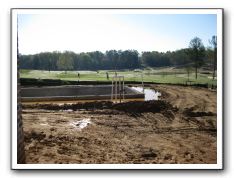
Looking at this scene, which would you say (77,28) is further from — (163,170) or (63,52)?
(163,170)

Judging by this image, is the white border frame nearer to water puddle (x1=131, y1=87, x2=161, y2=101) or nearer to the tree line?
the tree line

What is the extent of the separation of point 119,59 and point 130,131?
73 centimetres

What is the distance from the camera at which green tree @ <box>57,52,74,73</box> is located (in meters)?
4.10

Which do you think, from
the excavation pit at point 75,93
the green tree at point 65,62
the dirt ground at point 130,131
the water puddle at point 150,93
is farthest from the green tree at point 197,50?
the green tree at point 65,62

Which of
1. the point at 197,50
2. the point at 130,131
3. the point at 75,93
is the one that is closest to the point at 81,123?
the point at 75,93

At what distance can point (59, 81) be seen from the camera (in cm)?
421

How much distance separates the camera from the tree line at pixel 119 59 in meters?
4.05

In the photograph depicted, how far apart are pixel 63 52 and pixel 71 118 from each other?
666 mm

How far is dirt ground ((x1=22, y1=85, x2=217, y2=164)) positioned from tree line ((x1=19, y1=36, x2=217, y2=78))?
0.28 meters

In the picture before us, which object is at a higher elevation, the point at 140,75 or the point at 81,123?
the point at 140,75

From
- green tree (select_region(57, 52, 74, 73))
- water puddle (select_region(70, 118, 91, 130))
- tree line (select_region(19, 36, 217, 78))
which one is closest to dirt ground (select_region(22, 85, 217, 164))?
water puddle (select_region(70, 118, 91, 130))

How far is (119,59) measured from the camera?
13.5 ft

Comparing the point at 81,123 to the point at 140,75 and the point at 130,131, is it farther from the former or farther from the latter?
the point at 140,75

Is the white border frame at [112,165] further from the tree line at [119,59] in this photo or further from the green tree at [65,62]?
the green tree at [65,62]
